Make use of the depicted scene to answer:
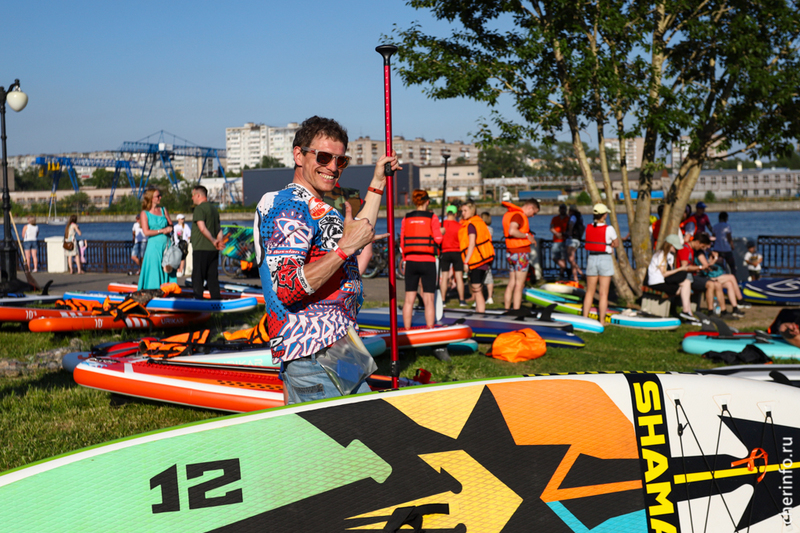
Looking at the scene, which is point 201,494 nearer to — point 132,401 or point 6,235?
point 132,401

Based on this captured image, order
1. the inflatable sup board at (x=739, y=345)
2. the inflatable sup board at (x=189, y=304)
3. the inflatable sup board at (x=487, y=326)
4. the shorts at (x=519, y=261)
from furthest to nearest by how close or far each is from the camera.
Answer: the shorts at (x=519, y=261)
the inflatable sup board at (x=189, y=304)
the inflatable sup board at (x=487, y=326)
the inflatable sup board at (x=739, y=345)

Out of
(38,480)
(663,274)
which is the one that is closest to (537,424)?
(38,480)

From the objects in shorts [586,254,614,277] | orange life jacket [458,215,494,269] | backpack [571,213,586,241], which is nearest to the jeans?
shorts [586,254,614,277]

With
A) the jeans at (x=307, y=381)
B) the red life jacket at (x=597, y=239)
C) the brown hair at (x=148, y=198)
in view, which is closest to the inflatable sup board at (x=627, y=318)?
the red life jacket at (x=597, y=239)

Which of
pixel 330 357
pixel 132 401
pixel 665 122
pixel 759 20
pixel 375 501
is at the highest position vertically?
pixel 759 20

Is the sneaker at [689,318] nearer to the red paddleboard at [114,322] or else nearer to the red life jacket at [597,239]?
the red life jacket at [597,239]

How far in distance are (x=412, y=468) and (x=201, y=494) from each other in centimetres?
79

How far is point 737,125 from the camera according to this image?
10.3m

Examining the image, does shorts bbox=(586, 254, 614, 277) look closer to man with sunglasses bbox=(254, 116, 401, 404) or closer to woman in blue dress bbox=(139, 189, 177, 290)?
woman in blue dress bbox=(139, 189, 177, 290)

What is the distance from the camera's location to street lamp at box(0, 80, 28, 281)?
12.8 m

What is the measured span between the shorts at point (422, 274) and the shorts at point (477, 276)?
2783 millimetres

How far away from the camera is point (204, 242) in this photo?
29.7ft

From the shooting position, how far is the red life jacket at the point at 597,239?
9.12m

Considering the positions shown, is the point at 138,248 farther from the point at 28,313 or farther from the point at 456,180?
the point at 456,180
